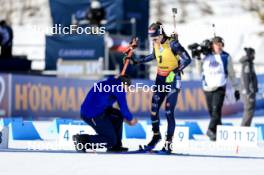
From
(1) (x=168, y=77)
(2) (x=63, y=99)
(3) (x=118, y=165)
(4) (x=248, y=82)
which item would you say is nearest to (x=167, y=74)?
(1) (x=168, y=77)

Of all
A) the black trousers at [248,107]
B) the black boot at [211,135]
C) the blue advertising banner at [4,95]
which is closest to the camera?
the black boot at [211,135]

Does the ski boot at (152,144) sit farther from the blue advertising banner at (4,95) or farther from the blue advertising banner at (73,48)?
the blue advertising banner at (73,48)

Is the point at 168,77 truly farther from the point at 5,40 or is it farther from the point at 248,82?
the point at 5,40

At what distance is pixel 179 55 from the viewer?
11.2 meters

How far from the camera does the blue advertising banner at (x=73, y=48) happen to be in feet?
79.9

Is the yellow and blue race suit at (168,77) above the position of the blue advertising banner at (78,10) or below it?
below

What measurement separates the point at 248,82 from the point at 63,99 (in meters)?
6.91

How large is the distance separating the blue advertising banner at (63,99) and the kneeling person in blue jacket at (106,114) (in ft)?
25.6

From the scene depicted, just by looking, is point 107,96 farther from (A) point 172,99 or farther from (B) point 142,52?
(B) point 142,52

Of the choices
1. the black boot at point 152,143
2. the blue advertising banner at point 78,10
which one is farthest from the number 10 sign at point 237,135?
the blue advertising banner at point 78,10

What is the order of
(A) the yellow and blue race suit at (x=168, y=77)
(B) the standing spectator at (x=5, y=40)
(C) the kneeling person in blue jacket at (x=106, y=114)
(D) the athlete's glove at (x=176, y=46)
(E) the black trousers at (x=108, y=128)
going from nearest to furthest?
1. (C) the kneeling person in blue jacket at (x=106, y=114)
2. (E) the black trousers at (x=108, y=128)
3. (D) the athlete's glove at (x=176, y=46)
4. (A) the yellow and blue race suit at (x=168, y=77)
5. (B) the standing spectator at (x=5, y=40)

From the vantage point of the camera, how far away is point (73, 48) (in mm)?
24531

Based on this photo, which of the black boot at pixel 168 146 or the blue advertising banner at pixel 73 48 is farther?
the blue advertising banner at pixel 73 48

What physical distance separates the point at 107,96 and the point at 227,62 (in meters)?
4.06
